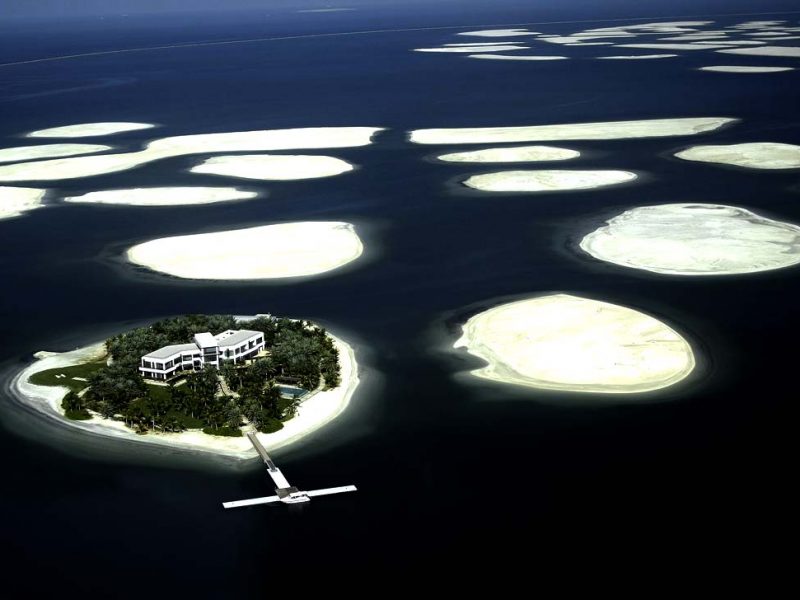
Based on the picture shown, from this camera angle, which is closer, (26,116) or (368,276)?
(368,276)

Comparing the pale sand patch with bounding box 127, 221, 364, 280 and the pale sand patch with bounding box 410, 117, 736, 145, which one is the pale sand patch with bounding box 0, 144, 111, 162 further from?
the pale sand patch with bounding box 127, 221, 364, 280

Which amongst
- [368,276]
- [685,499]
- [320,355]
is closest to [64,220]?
[368,276]

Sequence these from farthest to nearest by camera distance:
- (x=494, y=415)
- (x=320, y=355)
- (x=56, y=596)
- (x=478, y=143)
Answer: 1. (x=478, y=143)
2. (x=320, y=355)
3. (x=494, y=415)
4. (x=56, y=596)

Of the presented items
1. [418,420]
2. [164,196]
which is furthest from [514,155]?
[418,420]

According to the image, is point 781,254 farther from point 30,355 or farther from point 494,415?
point 30,355

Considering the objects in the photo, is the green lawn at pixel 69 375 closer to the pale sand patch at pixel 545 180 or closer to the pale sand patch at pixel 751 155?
the pale sand patch at pixel 545 180

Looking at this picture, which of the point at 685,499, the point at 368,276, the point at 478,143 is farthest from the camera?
the point at 478,143

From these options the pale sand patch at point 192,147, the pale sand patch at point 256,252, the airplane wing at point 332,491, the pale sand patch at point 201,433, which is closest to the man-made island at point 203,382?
the pale sand patch at point 201,433
